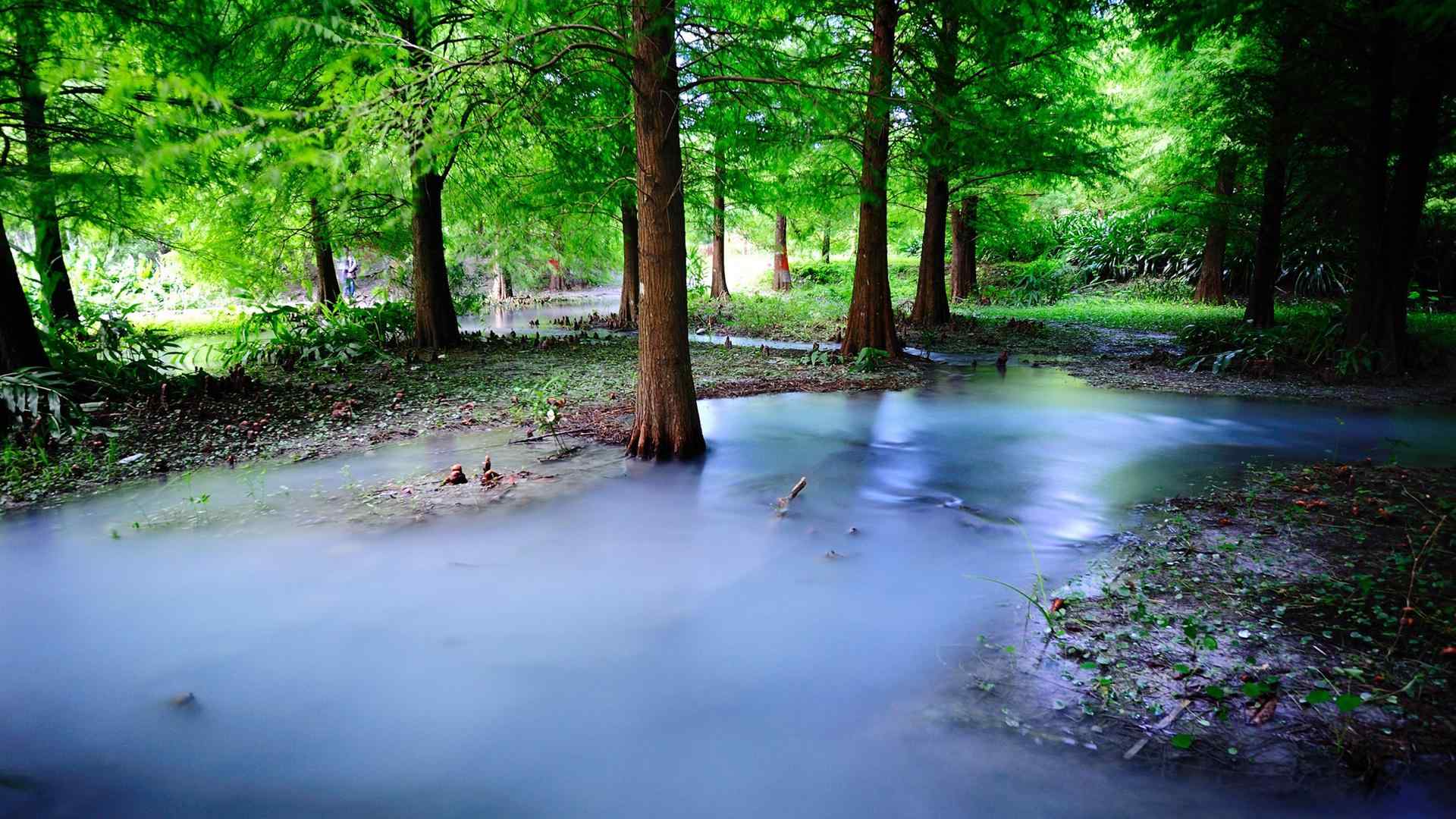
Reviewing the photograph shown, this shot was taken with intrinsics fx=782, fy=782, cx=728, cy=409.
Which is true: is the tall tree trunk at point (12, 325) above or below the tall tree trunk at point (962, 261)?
below

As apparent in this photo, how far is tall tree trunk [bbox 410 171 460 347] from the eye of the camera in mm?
14992

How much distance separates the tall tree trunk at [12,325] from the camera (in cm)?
868

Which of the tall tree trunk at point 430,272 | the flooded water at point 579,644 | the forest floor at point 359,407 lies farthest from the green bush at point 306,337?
the flooded water at point 579,644

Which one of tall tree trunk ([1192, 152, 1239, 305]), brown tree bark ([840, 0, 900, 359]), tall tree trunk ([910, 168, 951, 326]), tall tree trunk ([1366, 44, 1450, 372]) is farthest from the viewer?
tall tree trunk ([1192, 152, 1239, 305])

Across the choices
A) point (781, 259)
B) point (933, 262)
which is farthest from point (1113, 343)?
point (781, 259)

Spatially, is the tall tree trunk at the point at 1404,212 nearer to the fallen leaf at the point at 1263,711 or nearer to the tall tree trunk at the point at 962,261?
the fallen leaf at the point at 1263,711

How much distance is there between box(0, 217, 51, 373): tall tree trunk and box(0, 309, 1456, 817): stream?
2.84m

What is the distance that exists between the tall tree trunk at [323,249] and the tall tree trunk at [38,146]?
3433 millimetres

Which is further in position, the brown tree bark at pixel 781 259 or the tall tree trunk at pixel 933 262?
the brown tree bark at pixel 781 259

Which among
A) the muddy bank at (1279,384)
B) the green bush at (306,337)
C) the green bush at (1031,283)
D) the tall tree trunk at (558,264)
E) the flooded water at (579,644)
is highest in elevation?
the tall tree trunk at (558,264)

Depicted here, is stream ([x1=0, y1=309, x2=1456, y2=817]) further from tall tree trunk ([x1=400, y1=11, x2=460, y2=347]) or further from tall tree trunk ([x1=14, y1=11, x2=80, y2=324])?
tall tree trunk ([x1=400, y1=11, x2=460, y2=347])

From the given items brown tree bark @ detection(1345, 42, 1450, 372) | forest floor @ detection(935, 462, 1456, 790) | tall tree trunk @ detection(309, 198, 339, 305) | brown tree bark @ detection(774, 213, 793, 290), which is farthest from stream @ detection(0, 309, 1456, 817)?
brown tree bark @ detection(774, 213, 793, 290)

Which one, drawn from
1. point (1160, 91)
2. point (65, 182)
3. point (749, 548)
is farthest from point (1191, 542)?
point (1160, 91)

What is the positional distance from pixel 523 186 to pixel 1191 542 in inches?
528
